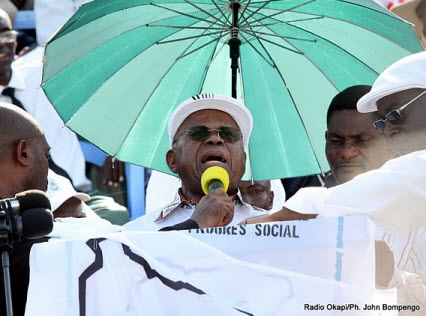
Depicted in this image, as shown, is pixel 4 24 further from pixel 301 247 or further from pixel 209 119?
pixel 301 247

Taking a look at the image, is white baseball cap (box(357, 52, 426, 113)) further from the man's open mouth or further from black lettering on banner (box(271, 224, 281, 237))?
the man's open mouth

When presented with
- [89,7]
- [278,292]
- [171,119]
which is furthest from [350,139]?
[278,292]

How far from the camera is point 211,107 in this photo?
17.6 feet

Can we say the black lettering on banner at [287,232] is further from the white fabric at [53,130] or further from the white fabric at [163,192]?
the white fabric at [53,130]

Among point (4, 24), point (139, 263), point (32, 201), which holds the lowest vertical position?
point (139, 263)

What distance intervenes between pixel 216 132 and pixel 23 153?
1132mm

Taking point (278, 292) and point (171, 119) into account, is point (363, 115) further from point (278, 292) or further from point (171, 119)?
point (278, 292)

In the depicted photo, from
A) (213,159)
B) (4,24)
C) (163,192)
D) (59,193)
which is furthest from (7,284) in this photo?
(4,24)

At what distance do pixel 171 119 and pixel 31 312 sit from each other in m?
2.16

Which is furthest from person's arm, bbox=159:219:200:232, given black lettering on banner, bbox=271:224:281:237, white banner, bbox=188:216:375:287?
black lettering on banner, bbox=271:224:281:237

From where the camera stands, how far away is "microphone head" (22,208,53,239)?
3.07 meters

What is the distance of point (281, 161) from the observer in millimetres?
5812

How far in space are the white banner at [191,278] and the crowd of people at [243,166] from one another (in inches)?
6.2

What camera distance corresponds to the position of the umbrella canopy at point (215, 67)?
5.71 metres
